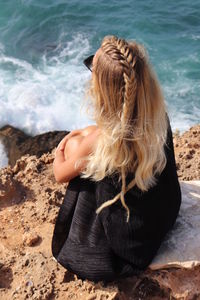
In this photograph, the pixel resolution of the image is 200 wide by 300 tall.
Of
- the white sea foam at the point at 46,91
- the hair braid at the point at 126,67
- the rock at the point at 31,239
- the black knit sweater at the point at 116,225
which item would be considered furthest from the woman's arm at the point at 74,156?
the white sea foam at the point at 46,91

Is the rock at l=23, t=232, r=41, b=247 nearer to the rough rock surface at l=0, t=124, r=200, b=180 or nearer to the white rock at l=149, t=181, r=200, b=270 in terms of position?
the white rock at l=149, t=181, r=200, b=270

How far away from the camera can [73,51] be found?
482 inches

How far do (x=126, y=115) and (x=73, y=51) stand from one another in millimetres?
10007

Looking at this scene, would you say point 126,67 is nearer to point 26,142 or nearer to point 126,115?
point 126,115

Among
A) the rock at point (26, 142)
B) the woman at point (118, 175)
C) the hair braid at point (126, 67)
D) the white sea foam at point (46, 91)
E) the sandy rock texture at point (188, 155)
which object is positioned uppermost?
the hair braid at point (126, 67)

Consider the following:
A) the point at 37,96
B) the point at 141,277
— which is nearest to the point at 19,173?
the point at 141,277

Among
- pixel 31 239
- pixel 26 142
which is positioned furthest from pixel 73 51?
pixel 31 239

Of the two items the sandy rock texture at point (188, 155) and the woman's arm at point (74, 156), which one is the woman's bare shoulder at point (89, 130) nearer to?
the woman's arm at point (74, 156)

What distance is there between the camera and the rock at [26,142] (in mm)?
7504

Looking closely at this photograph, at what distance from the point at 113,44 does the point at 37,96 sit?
7.57 m

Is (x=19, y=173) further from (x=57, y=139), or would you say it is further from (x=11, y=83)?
(x=11, y=83)

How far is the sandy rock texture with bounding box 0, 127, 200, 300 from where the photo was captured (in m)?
3.26

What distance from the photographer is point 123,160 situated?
2775 millimetres

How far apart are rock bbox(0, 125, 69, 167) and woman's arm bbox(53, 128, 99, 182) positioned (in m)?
4.13
